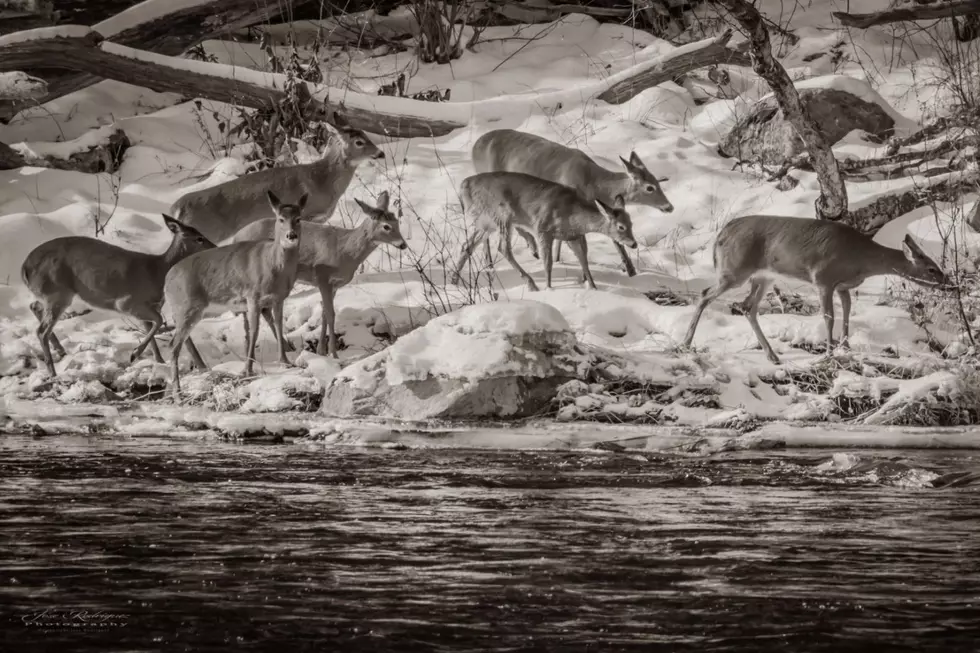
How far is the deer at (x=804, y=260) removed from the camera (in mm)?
12492

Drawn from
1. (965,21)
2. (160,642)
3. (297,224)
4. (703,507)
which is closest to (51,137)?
(297,224)

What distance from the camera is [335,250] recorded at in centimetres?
1319

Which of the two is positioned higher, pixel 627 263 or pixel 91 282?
pixel 627 263

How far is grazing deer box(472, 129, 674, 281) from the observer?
15.1 metres

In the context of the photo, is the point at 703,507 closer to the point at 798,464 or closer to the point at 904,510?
the point at 904,510

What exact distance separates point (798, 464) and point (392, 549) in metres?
3.29

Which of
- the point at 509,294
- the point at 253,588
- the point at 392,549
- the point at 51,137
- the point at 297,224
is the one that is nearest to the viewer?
the point at 253,588

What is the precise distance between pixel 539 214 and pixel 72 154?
613 centimetres

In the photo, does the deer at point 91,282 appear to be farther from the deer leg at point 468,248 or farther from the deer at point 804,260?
the deer at point 804,260

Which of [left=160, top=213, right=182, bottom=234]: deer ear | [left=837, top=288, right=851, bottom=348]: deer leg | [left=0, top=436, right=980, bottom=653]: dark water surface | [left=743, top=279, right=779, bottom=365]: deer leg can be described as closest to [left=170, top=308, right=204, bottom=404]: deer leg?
[left=160, top=213, right=182, bottom=234]: deer ear

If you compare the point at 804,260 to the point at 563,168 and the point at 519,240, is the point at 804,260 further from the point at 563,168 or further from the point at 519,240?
the point at 519,240

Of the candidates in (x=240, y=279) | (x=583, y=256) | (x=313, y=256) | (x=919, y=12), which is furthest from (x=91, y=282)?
(x=919, y=12)

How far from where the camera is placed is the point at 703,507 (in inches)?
285

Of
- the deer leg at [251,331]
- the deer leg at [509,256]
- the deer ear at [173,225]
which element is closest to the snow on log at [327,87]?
the deer leg at [509,256]
